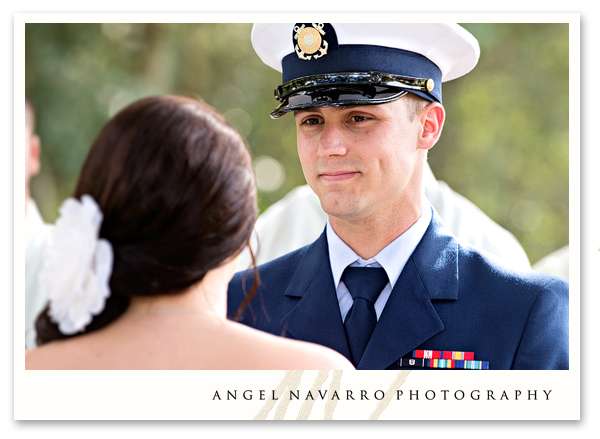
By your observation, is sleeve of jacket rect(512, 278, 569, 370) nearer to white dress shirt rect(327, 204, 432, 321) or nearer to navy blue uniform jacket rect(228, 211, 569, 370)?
navy blue uniform jacket rect(228, 211, 569, 370)

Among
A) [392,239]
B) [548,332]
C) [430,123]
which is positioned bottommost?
[548,332]

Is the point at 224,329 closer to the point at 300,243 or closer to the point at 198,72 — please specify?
the point at 300,243

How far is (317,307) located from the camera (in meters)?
2.57

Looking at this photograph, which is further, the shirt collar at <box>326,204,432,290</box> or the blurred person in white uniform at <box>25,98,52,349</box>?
the blurred person in white uniform at <box>25,98,52,349</box>

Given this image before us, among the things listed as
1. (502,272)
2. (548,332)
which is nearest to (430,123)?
(502,272)

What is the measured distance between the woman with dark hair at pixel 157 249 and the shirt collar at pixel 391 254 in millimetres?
602

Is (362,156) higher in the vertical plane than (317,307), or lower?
higher

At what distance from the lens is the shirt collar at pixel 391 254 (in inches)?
99.7

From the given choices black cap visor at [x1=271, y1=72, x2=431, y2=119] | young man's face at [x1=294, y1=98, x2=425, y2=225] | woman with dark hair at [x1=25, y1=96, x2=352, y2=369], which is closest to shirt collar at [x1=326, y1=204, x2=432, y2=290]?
young man's face at [x1=294, y1=98, x2=425, y2=225]

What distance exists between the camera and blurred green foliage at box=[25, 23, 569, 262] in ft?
9.32

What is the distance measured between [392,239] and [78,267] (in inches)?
47.2
